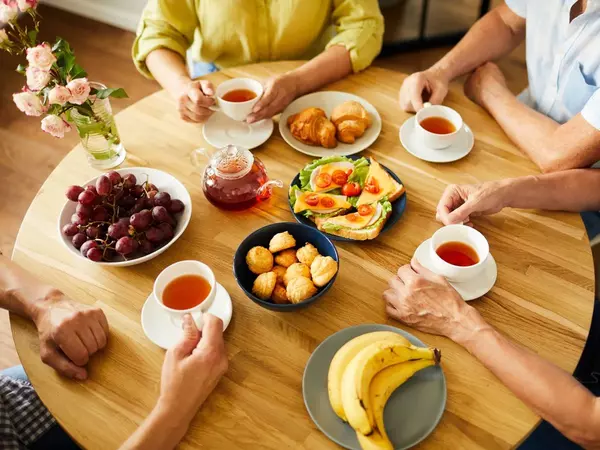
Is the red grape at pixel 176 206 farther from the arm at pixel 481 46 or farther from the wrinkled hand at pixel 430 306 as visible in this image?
the arm at pixel 481 46

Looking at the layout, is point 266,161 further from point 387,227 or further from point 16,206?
point 16,206

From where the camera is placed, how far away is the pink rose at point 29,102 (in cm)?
144

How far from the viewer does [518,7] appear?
6.42 ft

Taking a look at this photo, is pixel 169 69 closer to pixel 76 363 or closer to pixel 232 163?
pixel 232 163

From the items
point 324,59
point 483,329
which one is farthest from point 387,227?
point 324,59

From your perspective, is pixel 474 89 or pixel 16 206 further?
pixel 16 206

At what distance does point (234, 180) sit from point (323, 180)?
0.83 ft

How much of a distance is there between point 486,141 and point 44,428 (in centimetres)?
152

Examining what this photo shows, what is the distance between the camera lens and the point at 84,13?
164 inches

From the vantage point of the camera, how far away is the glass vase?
5.25 ft

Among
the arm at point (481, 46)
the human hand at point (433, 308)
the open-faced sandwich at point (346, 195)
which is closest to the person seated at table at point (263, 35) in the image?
the arm at point (481, 46)

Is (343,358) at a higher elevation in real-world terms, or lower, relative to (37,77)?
lower

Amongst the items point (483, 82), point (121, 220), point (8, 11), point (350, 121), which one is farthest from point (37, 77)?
point (483, 82)

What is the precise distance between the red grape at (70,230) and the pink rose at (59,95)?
32 cm
